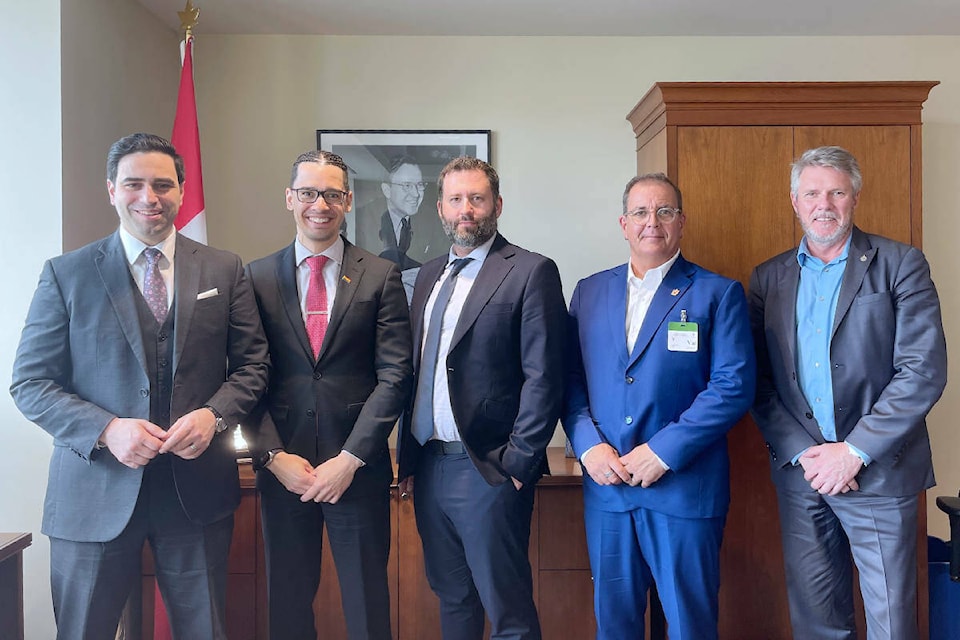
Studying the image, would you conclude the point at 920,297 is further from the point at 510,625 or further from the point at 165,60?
the point at 165,60

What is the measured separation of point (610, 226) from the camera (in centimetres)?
385

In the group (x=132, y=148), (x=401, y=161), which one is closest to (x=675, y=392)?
(x=132, y=148)

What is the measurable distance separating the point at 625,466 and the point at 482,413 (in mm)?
476

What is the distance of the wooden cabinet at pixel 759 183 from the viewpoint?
3.13 metres

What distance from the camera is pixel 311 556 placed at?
7.38 ft

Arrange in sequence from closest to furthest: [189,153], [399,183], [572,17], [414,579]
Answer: [414,579] → [189,153] → [572,17] → [399,183]

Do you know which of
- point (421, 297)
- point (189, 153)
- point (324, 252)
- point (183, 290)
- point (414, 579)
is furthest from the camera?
point (189, 153)

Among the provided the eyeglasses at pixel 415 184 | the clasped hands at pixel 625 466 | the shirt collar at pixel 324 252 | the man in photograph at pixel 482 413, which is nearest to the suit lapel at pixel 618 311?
the man in photograph at pixel 482 413

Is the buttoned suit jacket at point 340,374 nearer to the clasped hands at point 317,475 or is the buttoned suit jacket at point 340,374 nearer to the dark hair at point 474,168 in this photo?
the clasped hands at point 317,475

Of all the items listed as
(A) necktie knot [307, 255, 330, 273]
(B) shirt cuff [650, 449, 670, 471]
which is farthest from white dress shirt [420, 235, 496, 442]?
Answer: (B) shirt cuff [650, 449, 670, 471]

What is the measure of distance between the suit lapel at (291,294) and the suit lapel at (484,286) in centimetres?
46

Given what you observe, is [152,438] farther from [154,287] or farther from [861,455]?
[861,455]

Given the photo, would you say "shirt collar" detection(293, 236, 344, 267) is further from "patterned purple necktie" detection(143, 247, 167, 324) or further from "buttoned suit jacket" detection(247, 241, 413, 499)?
"patterned purple necktie" detection(143, 247, 167, 324)

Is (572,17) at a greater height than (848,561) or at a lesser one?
greater
